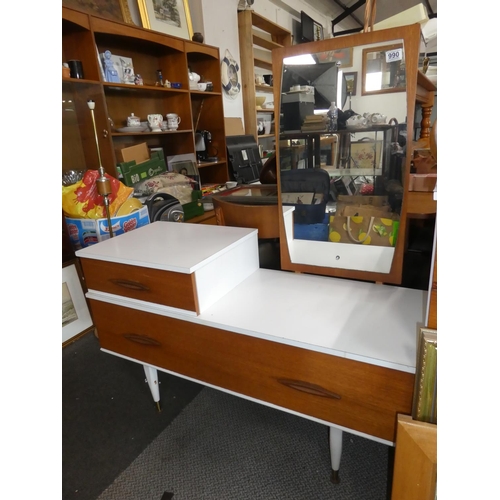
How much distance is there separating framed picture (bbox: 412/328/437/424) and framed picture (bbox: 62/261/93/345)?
1601 millimetres

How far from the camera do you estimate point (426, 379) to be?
60 cm

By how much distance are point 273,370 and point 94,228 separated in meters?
1.10

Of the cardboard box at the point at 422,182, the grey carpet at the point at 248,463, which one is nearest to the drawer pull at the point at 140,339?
the grey carpet at the point at 248,463

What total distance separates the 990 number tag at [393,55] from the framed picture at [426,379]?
0.61m

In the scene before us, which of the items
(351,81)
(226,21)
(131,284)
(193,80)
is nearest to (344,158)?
(351,81)

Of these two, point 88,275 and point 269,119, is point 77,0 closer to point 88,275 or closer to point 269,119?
point 88,275

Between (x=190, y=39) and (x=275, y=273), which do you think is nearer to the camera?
(x=275, y=273)

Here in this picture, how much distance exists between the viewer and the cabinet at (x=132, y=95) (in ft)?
5.63

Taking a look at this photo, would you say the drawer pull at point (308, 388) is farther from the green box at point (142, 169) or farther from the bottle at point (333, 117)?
the green box at point (142, 169)

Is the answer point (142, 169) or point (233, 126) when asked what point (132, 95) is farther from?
point (233, 126)
